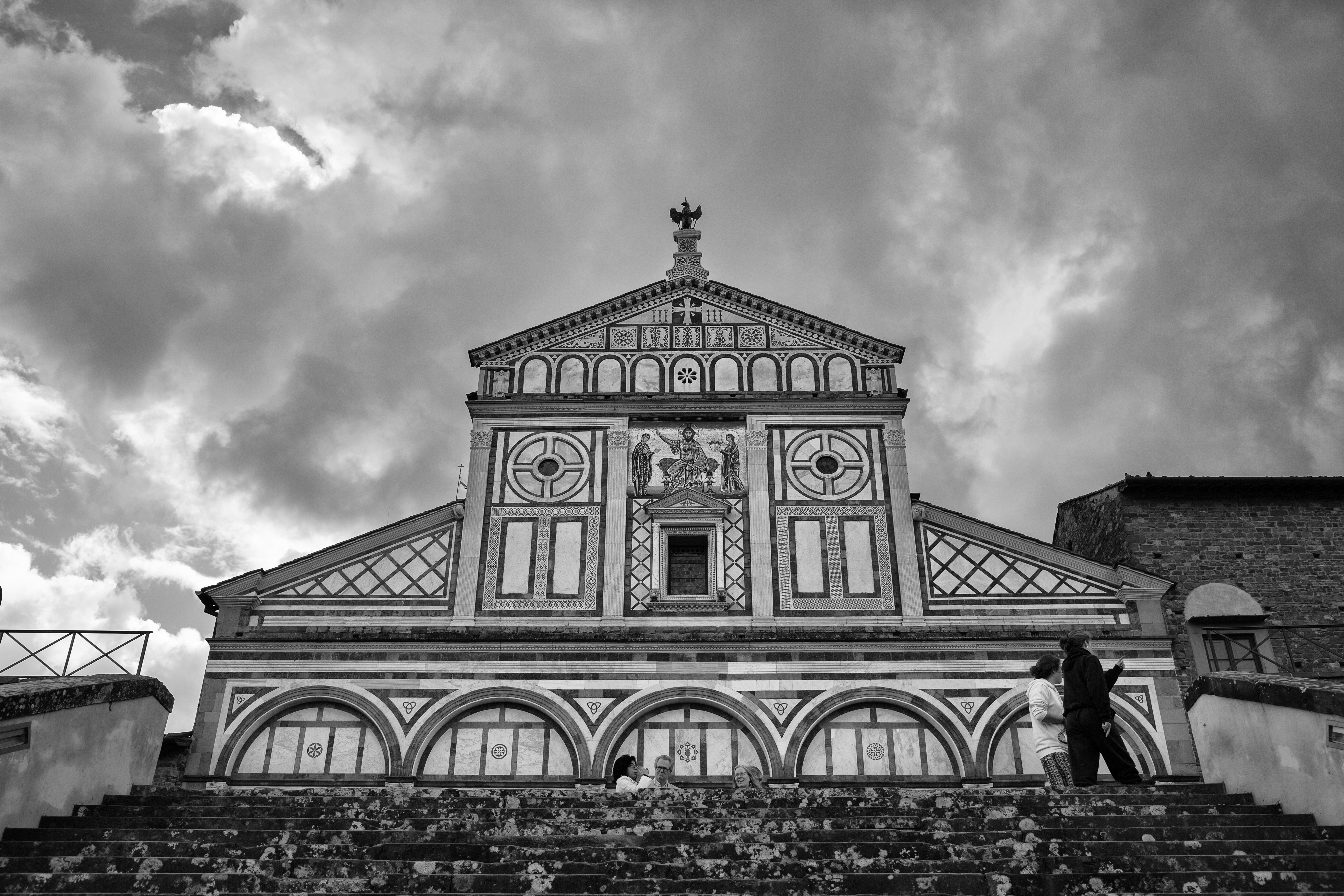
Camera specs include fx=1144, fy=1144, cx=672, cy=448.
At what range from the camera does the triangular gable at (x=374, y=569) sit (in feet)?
69.9

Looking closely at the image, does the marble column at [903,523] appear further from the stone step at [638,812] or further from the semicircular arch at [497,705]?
the stone step at [638,812]

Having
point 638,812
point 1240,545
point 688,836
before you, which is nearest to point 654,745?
point 638,812

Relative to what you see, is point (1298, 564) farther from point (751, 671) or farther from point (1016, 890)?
point (1016, 890)

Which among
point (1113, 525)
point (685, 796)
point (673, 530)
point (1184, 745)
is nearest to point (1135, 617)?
point (1184, 745)

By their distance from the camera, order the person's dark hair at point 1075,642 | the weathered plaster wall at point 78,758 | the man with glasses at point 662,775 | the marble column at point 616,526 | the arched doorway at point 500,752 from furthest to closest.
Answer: the marble column at point 616,526, the arched doorway at point 500,752, the man with glasses at point 662,775, the person's dark hair at point 1075,642, the weathered plaster wall at point 78,758

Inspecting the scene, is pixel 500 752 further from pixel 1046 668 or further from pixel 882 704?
pixel 1046 668

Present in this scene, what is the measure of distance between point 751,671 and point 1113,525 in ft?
31.0

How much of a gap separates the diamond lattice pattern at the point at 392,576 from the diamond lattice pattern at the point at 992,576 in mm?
9356

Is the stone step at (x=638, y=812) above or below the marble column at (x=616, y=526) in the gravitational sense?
below

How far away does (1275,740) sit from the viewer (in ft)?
34.6

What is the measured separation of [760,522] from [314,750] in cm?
910

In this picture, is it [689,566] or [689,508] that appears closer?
[689,566]

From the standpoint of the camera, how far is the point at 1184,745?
19.5 meters

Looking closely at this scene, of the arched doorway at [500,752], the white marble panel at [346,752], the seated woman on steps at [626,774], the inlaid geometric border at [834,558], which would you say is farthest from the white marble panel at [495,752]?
the inlaid geometric border at [834,558]
